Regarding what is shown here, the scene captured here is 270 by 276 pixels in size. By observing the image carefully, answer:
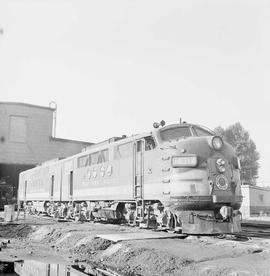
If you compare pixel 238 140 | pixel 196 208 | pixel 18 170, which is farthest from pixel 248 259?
pixel 238 140

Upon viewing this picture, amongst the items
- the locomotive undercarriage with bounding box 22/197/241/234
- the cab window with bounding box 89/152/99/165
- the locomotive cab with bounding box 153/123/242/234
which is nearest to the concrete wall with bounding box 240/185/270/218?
Answer: the cab window with bounding box 89/152/99/165

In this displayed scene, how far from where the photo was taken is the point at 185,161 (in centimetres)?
1230

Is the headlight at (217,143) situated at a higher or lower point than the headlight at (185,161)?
higher

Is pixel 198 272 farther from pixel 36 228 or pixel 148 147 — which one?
pixel 36 228

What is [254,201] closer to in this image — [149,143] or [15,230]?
[15,230]

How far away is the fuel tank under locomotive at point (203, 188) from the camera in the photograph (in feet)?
39.2

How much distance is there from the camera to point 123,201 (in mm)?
15438

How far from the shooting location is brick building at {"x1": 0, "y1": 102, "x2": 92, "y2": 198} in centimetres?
3781

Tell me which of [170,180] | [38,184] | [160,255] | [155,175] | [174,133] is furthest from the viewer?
[38,184]

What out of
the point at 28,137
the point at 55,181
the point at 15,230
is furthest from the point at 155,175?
the point at 28,137

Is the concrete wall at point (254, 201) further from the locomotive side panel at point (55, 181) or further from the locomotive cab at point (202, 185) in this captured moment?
the locomotive cab at point (202, 185)

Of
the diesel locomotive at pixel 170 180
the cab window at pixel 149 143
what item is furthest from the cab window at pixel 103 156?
the cab window at pixel 149 143

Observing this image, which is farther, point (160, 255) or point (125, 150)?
point (125, 150)

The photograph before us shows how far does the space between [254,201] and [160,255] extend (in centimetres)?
3165
